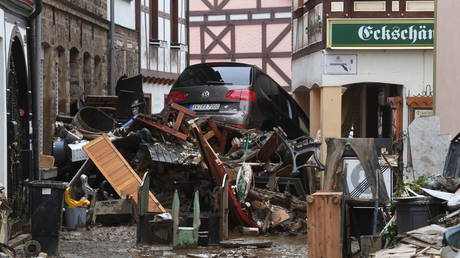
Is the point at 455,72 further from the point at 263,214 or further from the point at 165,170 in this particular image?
the point at 165,170

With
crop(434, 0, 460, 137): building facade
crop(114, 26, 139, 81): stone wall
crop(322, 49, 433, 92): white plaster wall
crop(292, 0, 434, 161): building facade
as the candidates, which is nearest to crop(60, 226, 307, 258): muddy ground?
crop(434, 0, 460, 137): building facade

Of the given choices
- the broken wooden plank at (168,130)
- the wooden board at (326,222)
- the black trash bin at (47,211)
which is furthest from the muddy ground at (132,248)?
the broken wooden plank at (168,130)

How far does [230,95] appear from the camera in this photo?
61.4ft

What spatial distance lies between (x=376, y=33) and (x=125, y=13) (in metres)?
9.09

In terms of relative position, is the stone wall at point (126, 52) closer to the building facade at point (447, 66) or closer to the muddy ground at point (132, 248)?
the building facade at point (447, 66)

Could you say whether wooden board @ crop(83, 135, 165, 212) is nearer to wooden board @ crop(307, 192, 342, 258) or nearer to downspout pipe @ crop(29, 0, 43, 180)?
downspout pipe @ crop(29, 0, 43, 180)

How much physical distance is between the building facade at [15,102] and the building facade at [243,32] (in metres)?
33.2

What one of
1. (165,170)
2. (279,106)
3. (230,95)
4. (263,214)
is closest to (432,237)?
(263,214)

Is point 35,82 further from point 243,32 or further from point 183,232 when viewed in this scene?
point 243,32

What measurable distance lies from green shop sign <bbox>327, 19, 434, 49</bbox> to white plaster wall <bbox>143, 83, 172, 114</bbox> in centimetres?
1176

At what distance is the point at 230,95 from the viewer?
61.4 ft

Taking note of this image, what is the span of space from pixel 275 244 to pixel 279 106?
6969mm

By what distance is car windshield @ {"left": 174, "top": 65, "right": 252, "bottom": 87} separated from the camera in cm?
1909

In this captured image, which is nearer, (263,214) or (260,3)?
(263,214)
